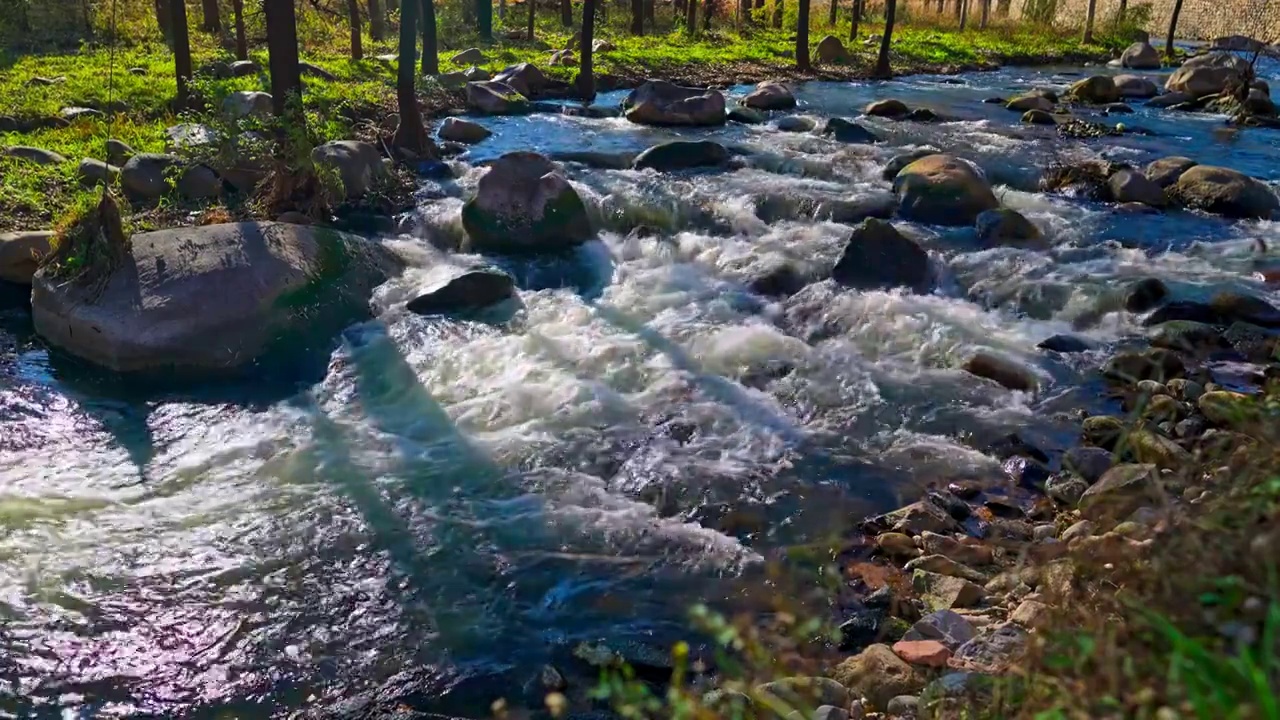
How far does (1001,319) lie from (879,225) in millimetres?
1585

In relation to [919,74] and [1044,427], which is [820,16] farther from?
[1044,427]

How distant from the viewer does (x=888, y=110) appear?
1792 cm

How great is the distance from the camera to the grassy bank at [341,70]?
11812 mm

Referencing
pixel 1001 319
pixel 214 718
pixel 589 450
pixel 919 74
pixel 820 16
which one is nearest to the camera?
pixel 214 718

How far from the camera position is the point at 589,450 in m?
6.52

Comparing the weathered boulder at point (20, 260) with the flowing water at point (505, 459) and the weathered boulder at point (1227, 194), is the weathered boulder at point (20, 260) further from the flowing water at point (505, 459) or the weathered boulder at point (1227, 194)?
the weathered boulder at point (1227, 194)

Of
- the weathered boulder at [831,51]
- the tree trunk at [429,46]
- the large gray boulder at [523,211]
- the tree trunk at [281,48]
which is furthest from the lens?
the weathered boulder at [831,51]

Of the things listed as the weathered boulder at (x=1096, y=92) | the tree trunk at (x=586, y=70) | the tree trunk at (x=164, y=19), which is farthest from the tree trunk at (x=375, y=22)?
the weathered boulder at (x=1096, y=92)

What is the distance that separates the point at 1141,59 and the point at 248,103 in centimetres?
2489

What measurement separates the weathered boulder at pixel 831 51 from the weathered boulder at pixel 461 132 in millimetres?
13659

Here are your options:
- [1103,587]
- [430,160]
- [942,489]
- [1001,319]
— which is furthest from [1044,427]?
[430,160]

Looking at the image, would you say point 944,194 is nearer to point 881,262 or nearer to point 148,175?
point 881,262

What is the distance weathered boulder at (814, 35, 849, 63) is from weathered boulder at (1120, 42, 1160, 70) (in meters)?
8.69

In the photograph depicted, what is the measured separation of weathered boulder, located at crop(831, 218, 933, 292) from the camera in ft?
31.2
